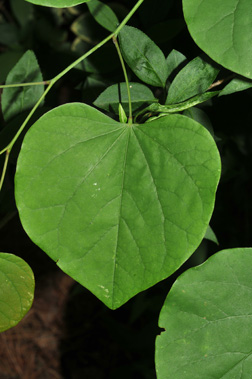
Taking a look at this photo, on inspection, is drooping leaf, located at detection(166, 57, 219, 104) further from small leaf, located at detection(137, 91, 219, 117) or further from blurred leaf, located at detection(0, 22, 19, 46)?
blurred leaf, located at detection(0, 22, 19, 46)

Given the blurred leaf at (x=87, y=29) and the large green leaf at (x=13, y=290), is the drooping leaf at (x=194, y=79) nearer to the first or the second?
the large green leaf at (x=13, y=290)

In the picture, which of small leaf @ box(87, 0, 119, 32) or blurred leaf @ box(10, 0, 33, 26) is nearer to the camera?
small leaf @ box(87, 0, 119, 32)

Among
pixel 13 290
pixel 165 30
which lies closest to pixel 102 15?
pixel 165 30

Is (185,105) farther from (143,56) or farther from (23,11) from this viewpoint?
(23,11)

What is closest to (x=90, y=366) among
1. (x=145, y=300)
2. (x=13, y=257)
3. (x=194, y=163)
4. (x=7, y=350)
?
(x=7, y=350)

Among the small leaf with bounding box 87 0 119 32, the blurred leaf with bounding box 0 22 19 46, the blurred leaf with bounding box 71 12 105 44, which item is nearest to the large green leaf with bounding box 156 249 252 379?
the small leaf with bounding box 87 0 119 32

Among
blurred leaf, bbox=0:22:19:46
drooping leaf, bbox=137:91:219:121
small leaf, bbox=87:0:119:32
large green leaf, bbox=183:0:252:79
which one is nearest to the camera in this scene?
large green leaf, bbox=183:0:252:79

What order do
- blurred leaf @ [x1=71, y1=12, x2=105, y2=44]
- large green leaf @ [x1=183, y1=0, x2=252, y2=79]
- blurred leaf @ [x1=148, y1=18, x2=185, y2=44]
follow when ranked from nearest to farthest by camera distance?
large green leaf @ [x1=183, y1=0, x2=252, y2=79], blurred leaf @ [x1=148, y1=18, x2=185, y2=44], blurred leaf @ [x1=71, y1=12, x2=105, y2=44]

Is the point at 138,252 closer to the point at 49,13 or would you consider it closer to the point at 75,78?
the point at 75,78
